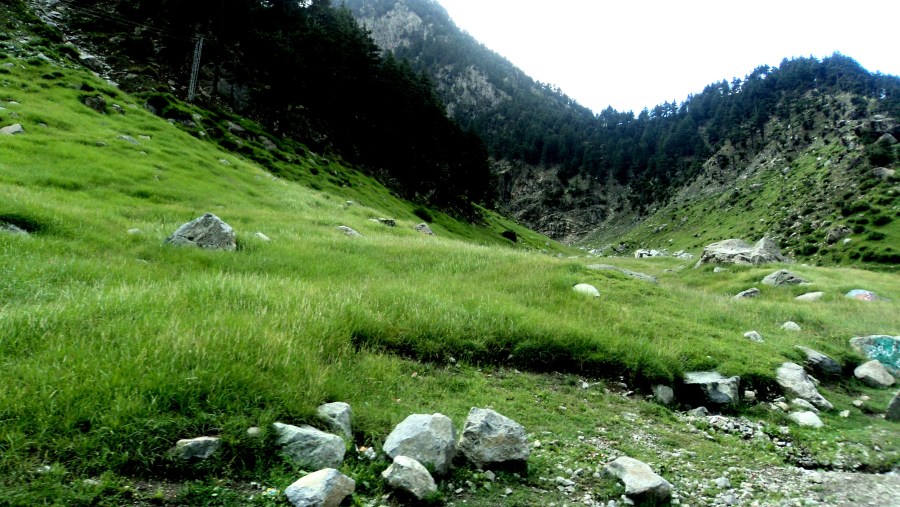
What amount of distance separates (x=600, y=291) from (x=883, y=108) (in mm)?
147977

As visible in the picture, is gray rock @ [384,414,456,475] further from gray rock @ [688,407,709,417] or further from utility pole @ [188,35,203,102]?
utility pole @ [188,35,203,102]

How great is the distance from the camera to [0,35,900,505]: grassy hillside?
4.40 meters

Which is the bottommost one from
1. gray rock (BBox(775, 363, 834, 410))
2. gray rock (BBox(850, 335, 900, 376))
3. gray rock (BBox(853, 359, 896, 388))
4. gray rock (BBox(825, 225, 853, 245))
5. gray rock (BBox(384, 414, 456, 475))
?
gray rock (BBox(384, 414, 456, 475))

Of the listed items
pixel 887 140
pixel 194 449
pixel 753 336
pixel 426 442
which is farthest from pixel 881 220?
pixel 194 449

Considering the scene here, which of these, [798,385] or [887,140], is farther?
[887,140]

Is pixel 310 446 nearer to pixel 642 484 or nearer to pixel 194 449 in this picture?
pixel 194 449

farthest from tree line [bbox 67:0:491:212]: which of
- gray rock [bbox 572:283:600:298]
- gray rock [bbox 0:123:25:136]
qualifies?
gray rock [bbox 572:283:600:298]

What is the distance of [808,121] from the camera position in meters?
130

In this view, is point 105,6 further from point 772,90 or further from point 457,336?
point 772,90

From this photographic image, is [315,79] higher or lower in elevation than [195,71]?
higher

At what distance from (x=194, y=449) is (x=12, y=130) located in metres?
30.5

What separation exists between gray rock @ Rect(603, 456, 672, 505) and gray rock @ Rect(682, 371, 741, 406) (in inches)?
165

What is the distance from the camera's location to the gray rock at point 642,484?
16.8 ft

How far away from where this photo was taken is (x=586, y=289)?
13.6 m
